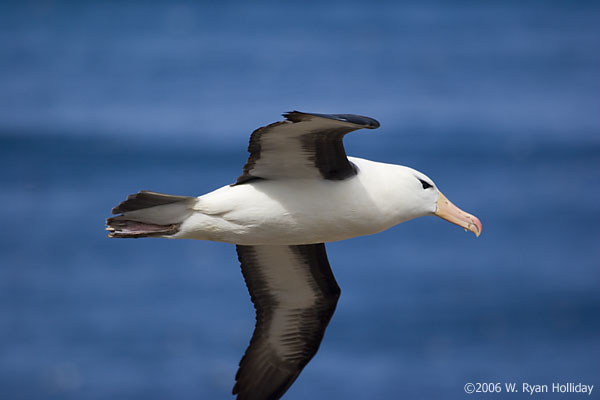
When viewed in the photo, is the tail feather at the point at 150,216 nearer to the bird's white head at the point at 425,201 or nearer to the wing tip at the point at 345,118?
the wing tip at the point at 345,118

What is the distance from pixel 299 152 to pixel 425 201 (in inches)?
37.9

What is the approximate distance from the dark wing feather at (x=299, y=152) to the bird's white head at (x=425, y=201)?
41cm

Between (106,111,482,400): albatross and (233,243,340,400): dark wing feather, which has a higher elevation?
(106,111,482,400): albatross

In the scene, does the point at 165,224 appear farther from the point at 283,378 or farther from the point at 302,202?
the point at 283,378

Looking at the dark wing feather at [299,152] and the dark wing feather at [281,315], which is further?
the dark wing feather at [281,315]

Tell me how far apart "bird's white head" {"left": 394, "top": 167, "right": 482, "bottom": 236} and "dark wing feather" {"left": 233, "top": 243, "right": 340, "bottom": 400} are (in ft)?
4.09

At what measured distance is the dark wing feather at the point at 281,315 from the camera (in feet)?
23.3

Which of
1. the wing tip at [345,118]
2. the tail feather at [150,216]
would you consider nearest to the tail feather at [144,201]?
the tail feather at [150,216]

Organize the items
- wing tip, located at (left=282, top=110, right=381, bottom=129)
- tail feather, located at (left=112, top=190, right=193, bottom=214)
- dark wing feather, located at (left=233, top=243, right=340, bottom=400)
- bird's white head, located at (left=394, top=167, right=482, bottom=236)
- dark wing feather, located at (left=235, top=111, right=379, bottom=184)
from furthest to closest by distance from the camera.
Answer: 1. dark wing feather, located at (left=233, top=243, right=340, bottom=400)
2. bird's white head, located at (left=394, top=167, right=482, bottom=236)
3. tail feather, located at (left=112, top=190, right=193, bottom=214)
4. dark wing feather, located at (left=235, top=111, right=379, bottom=184)
5. wing tip, located at (left=282, top=110, right=381, bottom=129)

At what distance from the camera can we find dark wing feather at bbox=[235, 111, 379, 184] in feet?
18.3

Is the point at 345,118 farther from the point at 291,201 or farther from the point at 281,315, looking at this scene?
the point at 281,315

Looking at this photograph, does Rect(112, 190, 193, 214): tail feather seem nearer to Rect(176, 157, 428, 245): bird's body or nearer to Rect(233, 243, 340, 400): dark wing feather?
Rect(176, 157, 428, 245): bird's body

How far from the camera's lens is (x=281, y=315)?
7258 millimetres

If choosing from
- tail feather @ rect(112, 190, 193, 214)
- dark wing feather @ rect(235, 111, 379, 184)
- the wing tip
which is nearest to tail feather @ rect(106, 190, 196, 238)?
tail feather @ rect(112, 190, 193, 214)
